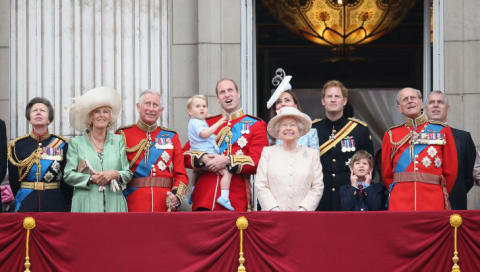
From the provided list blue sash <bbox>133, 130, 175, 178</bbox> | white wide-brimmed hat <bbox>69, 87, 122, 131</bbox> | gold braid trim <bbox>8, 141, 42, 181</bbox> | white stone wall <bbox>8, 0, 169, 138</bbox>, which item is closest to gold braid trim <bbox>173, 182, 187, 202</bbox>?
blue sash <bbox>133, 130, 175, 178</bbox>

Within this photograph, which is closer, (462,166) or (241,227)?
(241,227)

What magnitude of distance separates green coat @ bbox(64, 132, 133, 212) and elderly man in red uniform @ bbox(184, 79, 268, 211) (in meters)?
0.70

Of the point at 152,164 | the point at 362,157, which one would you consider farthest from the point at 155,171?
the point at 362,157

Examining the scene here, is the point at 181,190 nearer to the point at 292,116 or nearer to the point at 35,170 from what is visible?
the point at 292,116

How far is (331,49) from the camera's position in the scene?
46.8ft

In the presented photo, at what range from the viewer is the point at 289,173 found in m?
8.68

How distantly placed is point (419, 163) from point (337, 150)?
0.84 meters

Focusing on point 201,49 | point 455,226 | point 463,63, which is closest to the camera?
point 455,226

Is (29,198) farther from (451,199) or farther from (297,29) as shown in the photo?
(297,29)

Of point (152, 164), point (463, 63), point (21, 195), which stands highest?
point (463, 63)

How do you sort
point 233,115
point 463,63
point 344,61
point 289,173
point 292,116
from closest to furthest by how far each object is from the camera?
1. point 289,173
2. point 292,116
3. point 233,115
4. point 463,63
5. point 344,61

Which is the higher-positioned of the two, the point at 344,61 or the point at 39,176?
the point at 344,61

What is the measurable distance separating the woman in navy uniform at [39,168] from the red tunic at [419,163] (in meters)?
3.05

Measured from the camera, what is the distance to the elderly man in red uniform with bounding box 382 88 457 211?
8.91m
